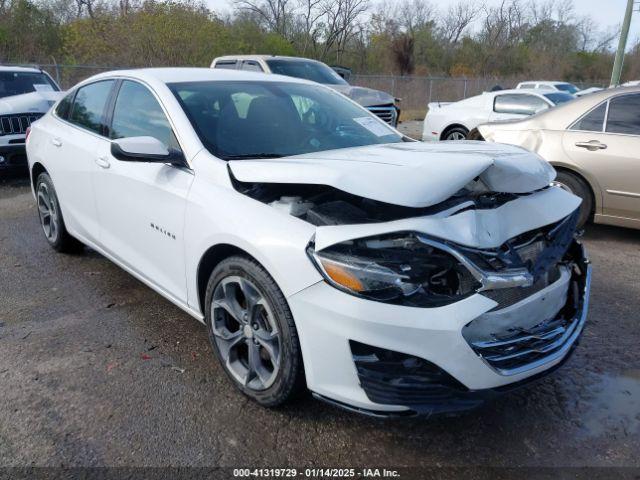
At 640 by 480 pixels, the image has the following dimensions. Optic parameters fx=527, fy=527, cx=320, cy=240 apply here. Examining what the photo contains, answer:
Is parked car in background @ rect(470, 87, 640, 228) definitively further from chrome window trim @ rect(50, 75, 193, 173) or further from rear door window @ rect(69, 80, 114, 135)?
rear door window @ rect(69, 80, 114, 135)

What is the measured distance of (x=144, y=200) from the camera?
3189 mm

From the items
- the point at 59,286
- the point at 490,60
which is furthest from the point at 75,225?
the point at 490,60

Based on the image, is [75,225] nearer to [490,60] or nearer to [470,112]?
[470,112]

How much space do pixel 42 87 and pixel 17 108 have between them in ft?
4.42

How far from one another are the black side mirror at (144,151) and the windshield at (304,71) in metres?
8.30

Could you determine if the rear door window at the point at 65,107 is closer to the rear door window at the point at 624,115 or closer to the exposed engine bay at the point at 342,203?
the exposed engine bay at the point at 342,203

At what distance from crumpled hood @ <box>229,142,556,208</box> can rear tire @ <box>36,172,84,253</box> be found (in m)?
2.64

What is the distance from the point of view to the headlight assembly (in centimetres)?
210

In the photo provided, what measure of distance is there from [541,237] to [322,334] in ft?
3.85

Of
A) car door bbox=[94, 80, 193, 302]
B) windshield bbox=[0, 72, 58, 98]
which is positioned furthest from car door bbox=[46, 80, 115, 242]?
windshield bbox=[0, 72, 58, 98]

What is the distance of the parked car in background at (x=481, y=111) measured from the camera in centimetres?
1077

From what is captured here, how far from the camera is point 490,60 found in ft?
153

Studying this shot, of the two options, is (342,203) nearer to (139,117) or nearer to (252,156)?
(252,156)

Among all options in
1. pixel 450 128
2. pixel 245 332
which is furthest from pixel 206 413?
pixel 450 128
